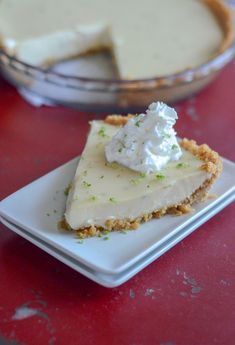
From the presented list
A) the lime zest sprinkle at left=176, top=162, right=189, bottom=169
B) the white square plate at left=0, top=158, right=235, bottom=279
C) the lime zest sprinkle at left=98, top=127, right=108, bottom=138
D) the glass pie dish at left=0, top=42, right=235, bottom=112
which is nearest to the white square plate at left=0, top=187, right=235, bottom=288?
the white square plate at left=0, top=158, right=235, bottom=279

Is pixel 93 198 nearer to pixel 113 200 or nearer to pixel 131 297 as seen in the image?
pixel 113 200

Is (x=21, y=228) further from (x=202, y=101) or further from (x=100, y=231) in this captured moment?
(x=202, y=101)

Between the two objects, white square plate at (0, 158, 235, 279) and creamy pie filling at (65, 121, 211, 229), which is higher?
creamy pie filling at (65, 121, 211, 229)

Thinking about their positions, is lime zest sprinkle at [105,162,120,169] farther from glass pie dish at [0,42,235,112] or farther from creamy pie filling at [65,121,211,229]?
glass pie dish at [0,42,235,112]

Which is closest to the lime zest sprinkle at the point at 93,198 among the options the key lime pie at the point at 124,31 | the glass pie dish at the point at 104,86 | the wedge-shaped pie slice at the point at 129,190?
the wedge-shaped pie slice at the point at 129,190

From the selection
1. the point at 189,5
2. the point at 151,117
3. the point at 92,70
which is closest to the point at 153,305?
the point at 151,117
